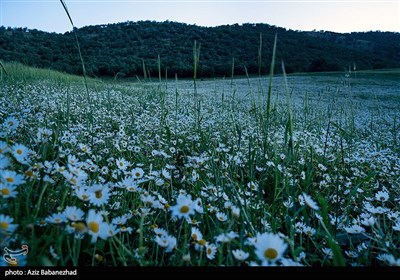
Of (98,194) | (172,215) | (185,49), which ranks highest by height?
(185,49)

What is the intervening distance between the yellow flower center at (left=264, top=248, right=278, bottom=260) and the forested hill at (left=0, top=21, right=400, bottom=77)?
29825 millimetres

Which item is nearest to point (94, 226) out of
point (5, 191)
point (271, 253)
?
→ point (5, 191)

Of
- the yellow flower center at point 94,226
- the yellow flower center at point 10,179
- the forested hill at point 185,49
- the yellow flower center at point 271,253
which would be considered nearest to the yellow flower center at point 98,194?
the yellow flower center at point 94,226

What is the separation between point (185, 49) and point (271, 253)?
185 ft

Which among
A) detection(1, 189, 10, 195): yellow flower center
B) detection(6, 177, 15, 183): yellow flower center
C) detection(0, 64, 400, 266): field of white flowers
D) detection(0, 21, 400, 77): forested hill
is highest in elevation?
detection(0, 21, 400, 77): forested hill

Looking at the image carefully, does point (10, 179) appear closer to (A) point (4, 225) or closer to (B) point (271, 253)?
(A) point (4, 225)

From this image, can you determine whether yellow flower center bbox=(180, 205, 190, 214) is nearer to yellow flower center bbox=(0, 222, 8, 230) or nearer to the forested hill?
yellow flower center bbox=(0, 222, 8, 230)

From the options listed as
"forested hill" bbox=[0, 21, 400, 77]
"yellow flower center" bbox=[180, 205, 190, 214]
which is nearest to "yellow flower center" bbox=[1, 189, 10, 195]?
"yellow flower center" bbox=[180, 205, 190, 214]

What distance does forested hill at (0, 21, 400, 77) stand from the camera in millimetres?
33812

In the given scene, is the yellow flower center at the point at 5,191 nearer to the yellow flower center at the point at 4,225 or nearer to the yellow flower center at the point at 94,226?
the yellow flower center at the point at 4,225

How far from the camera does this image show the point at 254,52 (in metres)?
57.9

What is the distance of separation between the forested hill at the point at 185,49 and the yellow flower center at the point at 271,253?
29.8 m

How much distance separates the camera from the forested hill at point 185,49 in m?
33.8

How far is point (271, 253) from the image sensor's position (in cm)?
88
